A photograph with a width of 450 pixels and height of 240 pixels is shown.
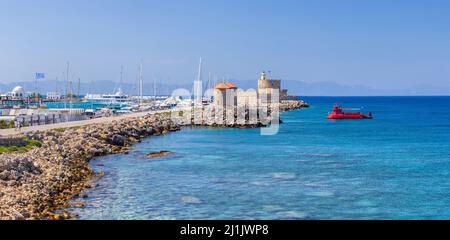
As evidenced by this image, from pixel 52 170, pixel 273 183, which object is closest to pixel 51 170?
pixel 52 170

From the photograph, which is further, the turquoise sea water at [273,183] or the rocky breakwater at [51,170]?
the turquoise sea water at [273,183]

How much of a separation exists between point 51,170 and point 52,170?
5cm

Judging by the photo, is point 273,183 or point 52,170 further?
point 273,183

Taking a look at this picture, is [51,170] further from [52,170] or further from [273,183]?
[273,183]

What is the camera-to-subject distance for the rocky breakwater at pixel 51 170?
50.0 ft

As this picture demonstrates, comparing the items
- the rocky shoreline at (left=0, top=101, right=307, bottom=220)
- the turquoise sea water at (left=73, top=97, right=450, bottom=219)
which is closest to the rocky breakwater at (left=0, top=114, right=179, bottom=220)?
the rocky shoreline at (left=0, top=101, right=307, bottom=220)

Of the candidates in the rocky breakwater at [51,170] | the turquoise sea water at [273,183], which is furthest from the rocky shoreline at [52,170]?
the turquoise sea water at [273,183]

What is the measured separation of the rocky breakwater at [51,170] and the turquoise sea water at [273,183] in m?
0.90

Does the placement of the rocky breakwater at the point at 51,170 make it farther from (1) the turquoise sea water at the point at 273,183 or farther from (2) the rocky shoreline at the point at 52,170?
(1) the turquoise sea water at the point at 273,183

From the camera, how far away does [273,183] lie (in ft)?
71.5

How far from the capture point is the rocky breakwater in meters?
15.2

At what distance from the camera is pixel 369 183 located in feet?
73.0
